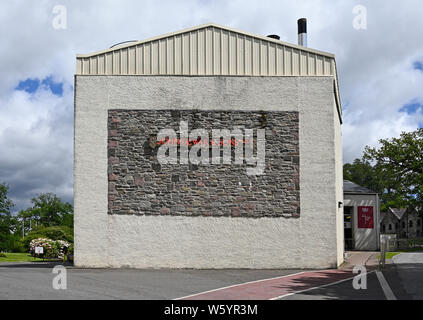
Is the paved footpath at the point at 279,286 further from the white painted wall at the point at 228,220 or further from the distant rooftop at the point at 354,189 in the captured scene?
the distant rooftop at the point at 354,189

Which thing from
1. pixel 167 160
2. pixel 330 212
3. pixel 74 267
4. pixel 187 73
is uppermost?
pixel 187 73

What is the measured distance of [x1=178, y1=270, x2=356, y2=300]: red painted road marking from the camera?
33.7 feet

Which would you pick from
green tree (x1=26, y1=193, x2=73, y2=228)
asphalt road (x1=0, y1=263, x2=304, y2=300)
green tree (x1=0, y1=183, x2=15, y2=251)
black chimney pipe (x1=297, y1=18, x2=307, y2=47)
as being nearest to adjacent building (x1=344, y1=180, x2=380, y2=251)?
black chimney pipe (x1=297, y1=18, x2=307, y2=47)

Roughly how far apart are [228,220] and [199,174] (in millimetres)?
1909

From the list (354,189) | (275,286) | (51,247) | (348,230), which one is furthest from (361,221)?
(275,286)

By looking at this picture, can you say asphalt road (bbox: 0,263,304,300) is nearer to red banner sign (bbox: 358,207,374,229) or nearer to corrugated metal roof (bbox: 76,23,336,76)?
corrugated metal roof (bbox: 76,23,336,76)

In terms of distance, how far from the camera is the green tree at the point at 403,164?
36.7 m

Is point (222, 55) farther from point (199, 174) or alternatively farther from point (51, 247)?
point (51, 247)

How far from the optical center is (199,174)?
16422mm

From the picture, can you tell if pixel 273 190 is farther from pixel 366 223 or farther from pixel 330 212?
pixel 366 223

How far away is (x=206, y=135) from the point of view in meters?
16.5
